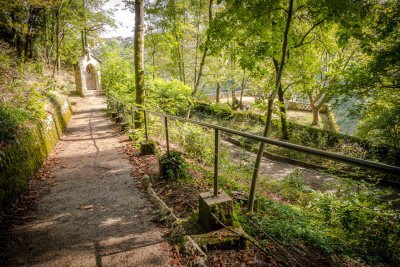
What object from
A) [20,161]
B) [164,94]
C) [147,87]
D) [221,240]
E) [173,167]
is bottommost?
[221,240]

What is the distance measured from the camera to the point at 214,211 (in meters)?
2.15

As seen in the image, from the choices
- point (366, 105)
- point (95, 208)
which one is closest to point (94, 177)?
point (95, 208)

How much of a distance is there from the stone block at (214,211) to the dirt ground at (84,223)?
56 centimetres

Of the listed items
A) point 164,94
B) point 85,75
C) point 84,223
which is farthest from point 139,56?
point 85,75

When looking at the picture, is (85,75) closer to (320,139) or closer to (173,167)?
(173,167)

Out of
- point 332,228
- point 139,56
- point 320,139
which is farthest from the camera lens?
point 320,139

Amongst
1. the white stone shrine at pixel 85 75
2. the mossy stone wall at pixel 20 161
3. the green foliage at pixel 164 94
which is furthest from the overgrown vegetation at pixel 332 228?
the white stone shrine at pixel 85 75

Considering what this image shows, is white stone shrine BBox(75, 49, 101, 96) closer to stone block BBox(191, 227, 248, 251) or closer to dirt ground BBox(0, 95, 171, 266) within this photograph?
dirt ground BBox(0, 95, 171, 266)

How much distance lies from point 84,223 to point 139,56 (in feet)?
18.5

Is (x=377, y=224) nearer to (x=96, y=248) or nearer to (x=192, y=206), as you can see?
(x=192, y=206)

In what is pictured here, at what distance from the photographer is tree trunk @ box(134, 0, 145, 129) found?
616 cm

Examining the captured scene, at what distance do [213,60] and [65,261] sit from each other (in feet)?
58.1

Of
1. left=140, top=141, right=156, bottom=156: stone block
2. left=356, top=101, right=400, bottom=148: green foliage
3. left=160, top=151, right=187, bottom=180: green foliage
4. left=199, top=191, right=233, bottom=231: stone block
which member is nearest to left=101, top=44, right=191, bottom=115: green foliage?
left=140, top=141, right=156, bottom=156: stone block

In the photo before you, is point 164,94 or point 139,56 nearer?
point 139,56
